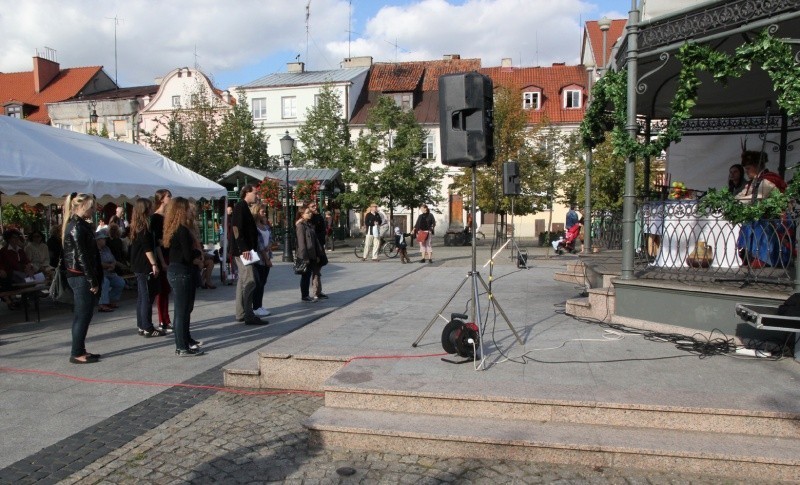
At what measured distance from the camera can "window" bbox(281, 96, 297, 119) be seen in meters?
43.7

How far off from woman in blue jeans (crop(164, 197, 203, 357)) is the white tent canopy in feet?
12.0

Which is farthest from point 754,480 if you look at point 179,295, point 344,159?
point 344,159

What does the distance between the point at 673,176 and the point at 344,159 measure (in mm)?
20235

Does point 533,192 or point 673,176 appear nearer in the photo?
point 673,176

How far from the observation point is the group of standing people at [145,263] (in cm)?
640

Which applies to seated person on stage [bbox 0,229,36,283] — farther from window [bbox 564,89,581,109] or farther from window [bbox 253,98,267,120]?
window [bbox 564,89,581,109]

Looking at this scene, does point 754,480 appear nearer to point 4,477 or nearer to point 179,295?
point 4,477

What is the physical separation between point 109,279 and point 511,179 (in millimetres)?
9512

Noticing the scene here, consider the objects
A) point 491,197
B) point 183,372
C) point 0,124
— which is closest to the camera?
point 183,372

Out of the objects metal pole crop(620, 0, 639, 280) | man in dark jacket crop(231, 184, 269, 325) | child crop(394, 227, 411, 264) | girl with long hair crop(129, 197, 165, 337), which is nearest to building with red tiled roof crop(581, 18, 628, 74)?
child crop(394, 227, 411, 264)

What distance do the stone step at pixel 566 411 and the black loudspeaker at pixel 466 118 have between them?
226 centimetres

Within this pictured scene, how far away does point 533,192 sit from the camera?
29.0m

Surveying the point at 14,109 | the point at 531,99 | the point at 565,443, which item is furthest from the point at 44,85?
the point at 565,443

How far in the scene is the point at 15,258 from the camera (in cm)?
990
